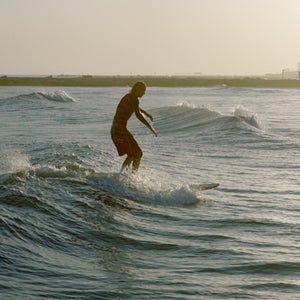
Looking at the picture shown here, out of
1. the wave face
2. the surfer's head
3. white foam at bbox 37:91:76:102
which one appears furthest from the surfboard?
white foam at bbox 37:91:76:102

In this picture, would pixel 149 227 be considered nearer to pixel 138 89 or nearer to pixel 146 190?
pixel 146 190

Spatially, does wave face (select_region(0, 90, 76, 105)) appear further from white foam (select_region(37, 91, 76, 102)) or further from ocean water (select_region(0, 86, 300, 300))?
ocean water (select_region(0, 86, 300, 300))

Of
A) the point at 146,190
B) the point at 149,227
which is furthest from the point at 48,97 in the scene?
the point at 149,227

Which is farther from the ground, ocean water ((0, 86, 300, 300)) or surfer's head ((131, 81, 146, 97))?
surfer's head ((131, 81, 146, 97))

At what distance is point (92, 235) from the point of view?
8.00m

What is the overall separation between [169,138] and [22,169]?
1161cm

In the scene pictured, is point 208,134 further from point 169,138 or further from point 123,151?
point 123,151

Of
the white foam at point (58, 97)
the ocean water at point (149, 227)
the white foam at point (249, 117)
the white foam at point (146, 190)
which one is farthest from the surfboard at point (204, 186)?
the white foam at point (58, 97)

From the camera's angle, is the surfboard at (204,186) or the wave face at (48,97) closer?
the surfboard at (204,186)

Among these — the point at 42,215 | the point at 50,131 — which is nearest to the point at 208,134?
the point at 50,131

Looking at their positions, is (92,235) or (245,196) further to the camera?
(245,196)

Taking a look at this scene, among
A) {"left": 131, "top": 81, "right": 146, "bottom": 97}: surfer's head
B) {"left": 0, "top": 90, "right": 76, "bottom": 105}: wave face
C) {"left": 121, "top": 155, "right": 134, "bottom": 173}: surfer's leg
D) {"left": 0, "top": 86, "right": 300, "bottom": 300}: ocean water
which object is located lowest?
{"left": 0, "top": 86, "right": 300, "bottom": 300}: ocean water

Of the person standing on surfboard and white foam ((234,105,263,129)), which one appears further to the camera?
white foam ((234,105,263,129))

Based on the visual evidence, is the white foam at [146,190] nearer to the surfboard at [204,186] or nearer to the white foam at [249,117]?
the surfboard at [204,186]
